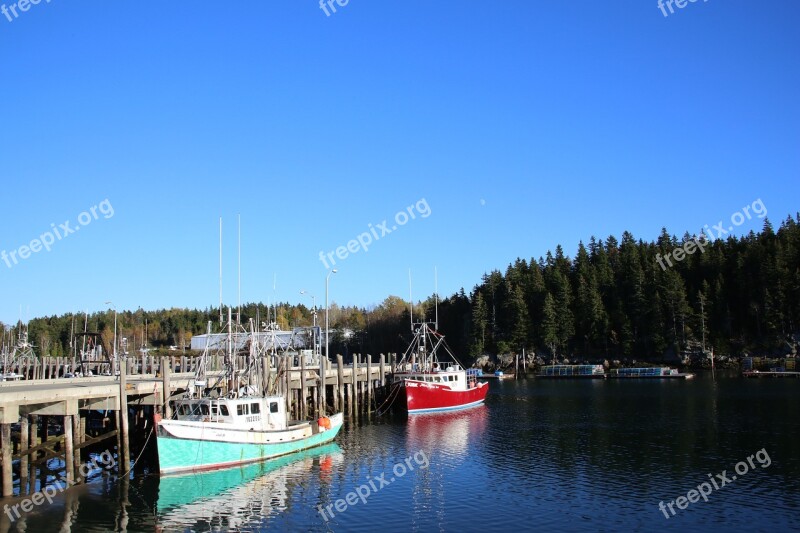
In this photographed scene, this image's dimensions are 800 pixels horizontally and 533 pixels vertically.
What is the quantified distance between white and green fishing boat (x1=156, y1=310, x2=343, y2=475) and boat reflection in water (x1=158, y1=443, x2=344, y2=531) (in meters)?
0.75

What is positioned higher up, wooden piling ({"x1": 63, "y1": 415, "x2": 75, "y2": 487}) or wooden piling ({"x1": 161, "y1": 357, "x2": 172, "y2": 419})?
wooden piling ({"x1": 161, "y1": 357, "x2": 172, "y2": 419})

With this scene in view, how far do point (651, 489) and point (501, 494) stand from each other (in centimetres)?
760

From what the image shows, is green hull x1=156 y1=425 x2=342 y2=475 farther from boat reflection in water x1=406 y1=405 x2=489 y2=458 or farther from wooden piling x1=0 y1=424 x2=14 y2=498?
boat reflection in water x1=406 y1=405 x2=489 y2=458

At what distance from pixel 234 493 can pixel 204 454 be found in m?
4.01

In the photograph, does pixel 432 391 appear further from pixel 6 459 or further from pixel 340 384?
pixel 6 459

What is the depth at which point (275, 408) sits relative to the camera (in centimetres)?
4378

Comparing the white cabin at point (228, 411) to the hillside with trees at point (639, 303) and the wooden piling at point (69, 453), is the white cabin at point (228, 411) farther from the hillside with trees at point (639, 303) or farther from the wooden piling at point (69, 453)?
the hillside with trees at point (639, 303)

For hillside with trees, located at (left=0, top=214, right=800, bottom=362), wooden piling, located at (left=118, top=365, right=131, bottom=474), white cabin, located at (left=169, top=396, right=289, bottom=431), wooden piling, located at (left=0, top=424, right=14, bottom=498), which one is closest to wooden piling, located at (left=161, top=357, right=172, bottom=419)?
white cabin, located at (left=169, top=396, right=289, bottom=431)

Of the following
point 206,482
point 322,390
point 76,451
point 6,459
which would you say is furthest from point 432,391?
point 6,459

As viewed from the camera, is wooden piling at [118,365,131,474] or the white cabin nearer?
wooden piling at [118,365,131,474]

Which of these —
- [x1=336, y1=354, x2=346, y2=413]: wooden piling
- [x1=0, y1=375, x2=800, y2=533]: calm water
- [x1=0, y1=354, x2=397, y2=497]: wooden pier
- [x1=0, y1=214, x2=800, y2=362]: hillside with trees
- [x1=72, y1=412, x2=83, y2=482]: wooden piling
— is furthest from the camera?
[x1=0, y1=214, x2=800, y2=362]: hillside with trees

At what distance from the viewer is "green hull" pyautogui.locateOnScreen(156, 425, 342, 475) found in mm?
36625

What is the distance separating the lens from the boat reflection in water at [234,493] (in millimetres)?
30469

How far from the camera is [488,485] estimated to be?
3650 centimetres
